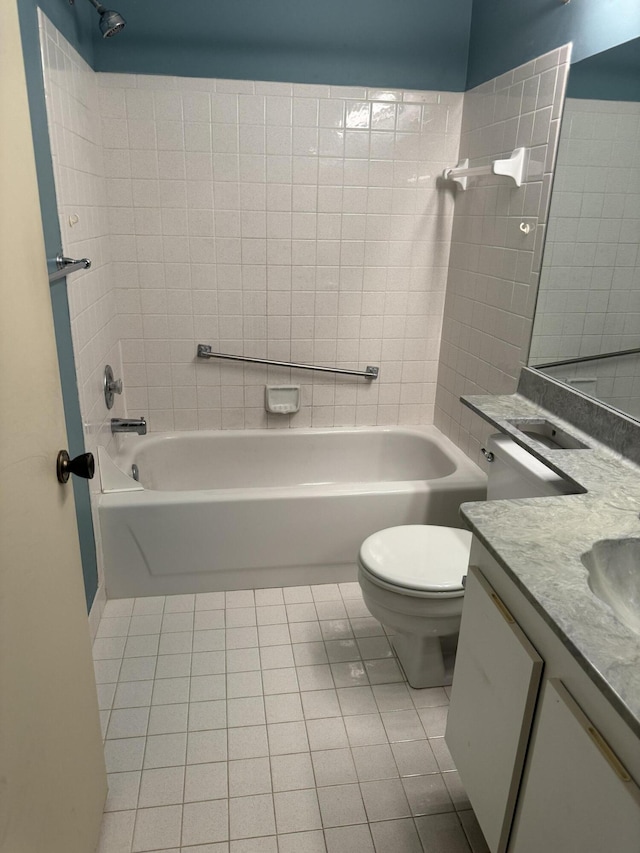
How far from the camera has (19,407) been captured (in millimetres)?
967

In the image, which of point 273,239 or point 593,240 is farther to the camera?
point 273,239

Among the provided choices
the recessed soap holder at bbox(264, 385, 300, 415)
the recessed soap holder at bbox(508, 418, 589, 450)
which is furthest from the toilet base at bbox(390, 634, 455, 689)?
the recessed soap holder at bbox(264, 385, 300, 415)

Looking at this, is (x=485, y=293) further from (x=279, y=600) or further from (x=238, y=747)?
(x=238, y=747)

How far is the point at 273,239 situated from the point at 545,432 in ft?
4.98

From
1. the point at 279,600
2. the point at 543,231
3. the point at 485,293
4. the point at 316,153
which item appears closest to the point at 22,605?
the point at 279,600

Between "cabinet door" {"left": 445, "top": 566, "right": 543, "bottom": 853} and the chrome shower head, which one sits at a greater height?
the chrome shower head

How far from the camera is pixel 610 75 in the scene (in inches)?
65.8

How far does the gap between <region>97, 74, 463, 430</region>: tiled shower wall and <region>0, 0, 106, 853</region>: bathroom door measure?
164 centimetres

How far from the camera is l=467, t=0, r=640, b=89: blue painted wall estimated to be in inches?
64.2

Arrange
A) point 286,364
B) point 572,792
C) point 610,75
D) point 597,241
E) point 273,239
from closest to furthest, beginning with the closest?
point 572,792 < point 610,75 < point 597,241 < point 273,239 < point 286,364

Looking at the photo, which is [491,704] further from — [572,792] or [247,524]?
[247,524]

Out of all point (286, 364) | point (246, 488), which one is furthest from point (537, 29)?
point (246, 488)

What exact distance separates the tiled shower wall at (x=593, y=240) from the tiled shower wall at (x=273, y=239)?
91cm

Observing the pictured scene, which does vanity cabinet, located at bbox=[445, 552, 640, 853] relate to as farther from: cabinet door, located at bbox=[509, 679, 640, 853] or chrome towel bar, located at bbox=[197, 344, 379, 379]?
chrome towel bar, located at bbox=[197, 344, 379, 379]
